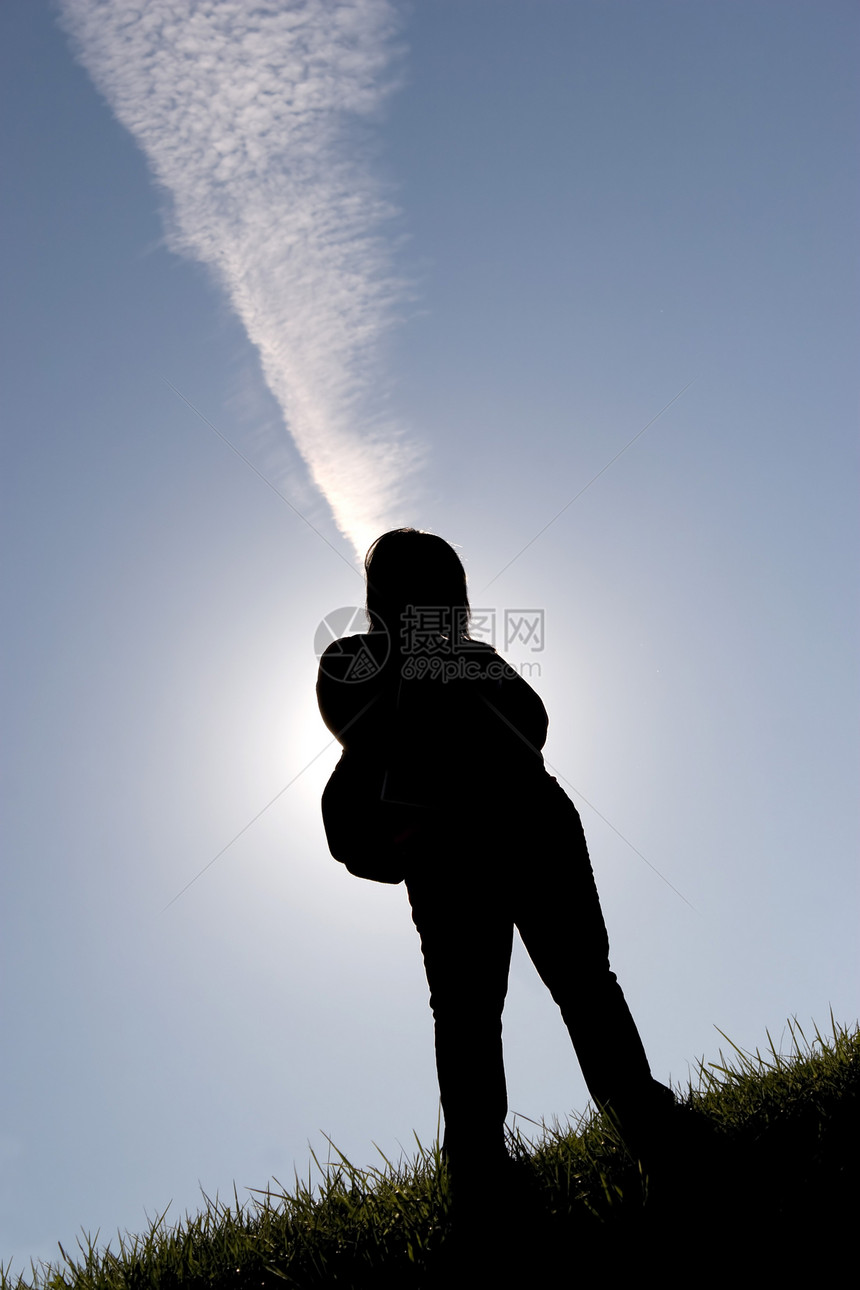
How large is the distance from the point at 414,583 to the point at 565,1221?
1.90 metres

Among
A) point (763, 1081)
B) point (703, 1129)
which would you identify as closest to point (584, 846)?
point (703, 1129)

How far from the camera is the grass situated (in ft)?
6.37

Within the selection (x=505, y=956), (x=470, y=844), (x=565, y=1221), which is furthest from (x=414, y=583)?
(x=565, y=1221)

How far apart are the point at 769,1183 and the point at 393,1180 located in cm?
108

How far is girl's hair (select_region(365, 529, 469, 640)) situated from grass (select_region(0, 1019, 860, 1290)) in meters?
1.64

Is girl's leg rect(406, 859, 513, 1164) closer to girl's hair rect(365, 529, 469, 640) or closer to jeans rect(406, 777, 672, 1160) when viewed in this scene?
jeans rect(406, 777, 672, 1160)

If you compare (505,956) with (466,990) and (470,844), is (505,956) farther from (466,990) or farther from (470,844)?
(470,844)

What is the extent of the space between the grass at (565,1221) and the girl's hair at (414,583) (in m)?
1.64

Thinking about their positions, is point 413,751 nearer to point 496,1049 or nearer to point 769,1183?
point 496,1049

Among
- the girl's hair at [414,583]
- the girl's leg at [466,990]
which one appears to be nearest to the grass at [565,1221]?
the girl's leg at [466,990]

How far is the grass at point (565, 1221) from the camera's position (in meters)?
1.94

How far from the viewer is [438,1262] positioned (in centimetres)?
200

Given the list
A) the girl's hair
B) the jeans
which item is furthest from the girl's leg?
the girl's hair

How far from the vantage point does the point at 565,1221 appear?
2082mm
